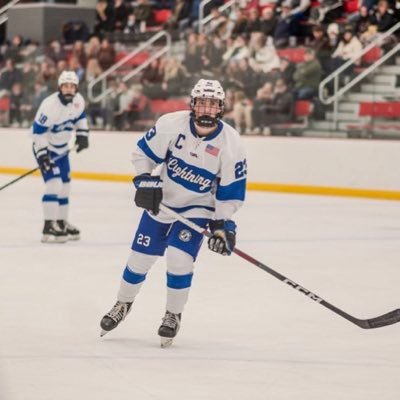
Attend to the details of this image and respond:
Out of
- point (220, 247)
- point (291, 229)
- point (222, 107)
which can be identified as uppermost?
point (222, 107)

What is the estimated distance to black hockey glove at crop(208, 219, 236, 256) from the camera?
15.2 feet

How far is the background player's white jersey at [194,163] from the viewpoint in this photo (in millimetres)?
4723

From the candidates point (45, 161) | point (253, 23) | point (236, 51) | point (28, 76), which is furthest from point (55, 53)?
point (45, 161)

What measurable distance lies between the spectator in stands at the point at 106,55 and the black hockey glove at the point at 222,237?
33.2 ft

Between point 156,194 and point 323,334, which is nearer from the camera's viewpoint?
point 156,194

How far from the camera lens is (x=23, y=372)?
4184 mm

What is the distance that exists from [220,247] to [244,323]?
2.61 feet

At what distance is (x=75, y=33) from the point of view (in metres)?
16.8

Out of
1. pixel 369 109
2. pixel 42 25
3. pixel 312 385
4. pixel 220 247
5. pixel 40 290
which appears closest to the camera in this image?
pixel 312 385

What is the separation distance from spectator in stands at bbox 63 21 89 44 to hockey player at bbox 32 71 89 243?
26.5ft

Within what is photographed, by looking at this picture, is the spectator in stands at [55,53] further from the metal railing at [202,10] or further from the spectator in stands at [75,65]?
the metal railing at [202,10]

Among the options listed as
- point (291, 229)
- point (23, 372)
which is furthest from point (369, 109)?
point (23, 372)

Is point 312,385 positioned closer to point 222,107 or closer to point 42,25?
point 222,107

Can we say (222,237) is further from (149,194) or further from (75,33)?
(75,33)
